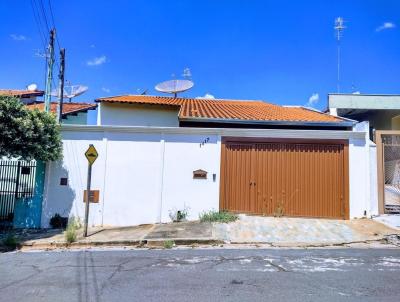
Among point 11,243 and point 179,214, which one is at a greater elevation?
point 179,214

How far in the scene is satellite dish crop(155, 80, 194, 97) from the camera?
20.4 m

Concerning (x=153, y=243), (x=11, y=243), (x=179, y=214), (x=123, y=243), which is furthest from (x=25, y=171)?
(x=153, y=243)

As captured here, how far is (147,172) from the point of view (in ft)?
37.4

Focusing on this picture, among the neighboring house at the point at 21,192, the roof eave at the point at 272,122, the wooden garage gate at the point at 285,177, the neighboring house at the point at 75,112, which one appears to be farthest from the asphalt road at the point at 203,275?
the neighboring house at the point at 75,112

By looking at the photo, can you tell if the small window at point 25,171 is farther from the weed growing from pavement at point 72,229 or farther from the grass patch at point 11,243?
the grass patch at point 11,243

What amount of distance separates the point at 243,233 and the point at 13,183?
24.0ft

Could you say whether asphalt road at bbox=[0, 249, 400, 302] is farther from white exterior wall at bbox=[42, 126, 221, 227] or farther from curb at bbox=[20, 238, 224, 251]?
white exterior wall at bbox=[42, 126, 221, 227]

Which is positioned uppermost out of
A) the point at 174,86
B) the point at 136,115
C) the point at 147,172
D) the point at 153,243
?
the point at 174,86

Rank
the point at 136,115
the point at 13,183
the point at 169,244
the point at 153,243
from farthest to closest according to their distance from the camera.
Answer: the point at 136,115
the point at 13,183
the point at 153,243
the point at 169,244

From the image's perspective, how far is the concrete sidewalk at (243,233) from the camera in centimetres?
888

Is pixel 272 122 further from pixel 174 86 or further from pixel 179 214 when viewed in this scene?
pixel 174 86

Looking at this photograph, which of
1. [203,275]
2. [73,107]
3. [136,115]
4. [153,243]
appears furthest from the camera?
[73,107]

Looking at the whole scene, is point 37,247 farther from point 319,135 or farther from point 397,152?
point 397,152

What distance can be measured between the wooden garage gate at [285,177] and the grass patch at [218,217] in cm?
38
